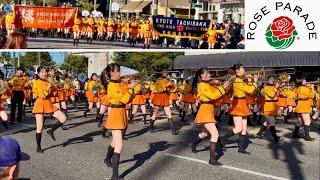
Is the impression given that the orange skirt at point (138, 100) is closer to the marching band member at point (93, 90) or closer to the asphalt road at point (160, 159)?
the marching band member at point (93, 90)

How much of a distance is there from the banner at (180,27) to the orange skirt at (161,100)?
271 inches

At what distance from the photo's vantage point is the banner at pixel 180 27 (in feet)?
61.0

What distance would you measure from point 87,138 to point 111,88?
409 cm

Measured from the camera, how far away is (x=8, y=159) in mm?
2660

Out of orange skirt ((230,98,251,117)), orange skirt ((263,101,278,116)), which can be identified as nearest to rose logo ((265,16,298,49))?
orange skirt ((263,101,278,116))

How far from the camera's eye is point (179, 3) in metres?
22.5

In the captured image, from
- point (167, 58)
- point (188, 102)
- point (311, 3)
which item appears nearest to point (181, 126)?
point (188, 102)

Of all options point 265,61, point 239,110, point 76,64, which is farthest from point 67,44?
point 76,64

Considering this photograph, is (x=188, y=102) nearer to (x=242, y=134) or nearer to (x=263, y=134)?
(x=263, y=134)

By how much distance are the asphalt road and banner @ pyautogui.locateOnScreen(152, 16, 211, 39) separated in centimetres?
736

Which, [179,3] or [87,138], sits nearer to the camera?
[87,138]

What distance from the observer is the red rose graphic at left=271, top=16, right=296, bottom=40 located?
13.7 metres

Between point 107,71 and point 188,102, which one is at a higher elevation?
point 107,71

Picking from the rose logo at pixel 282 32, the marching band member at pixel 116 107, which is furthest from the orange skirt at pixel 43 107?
the rose logo at pixel 282 32
